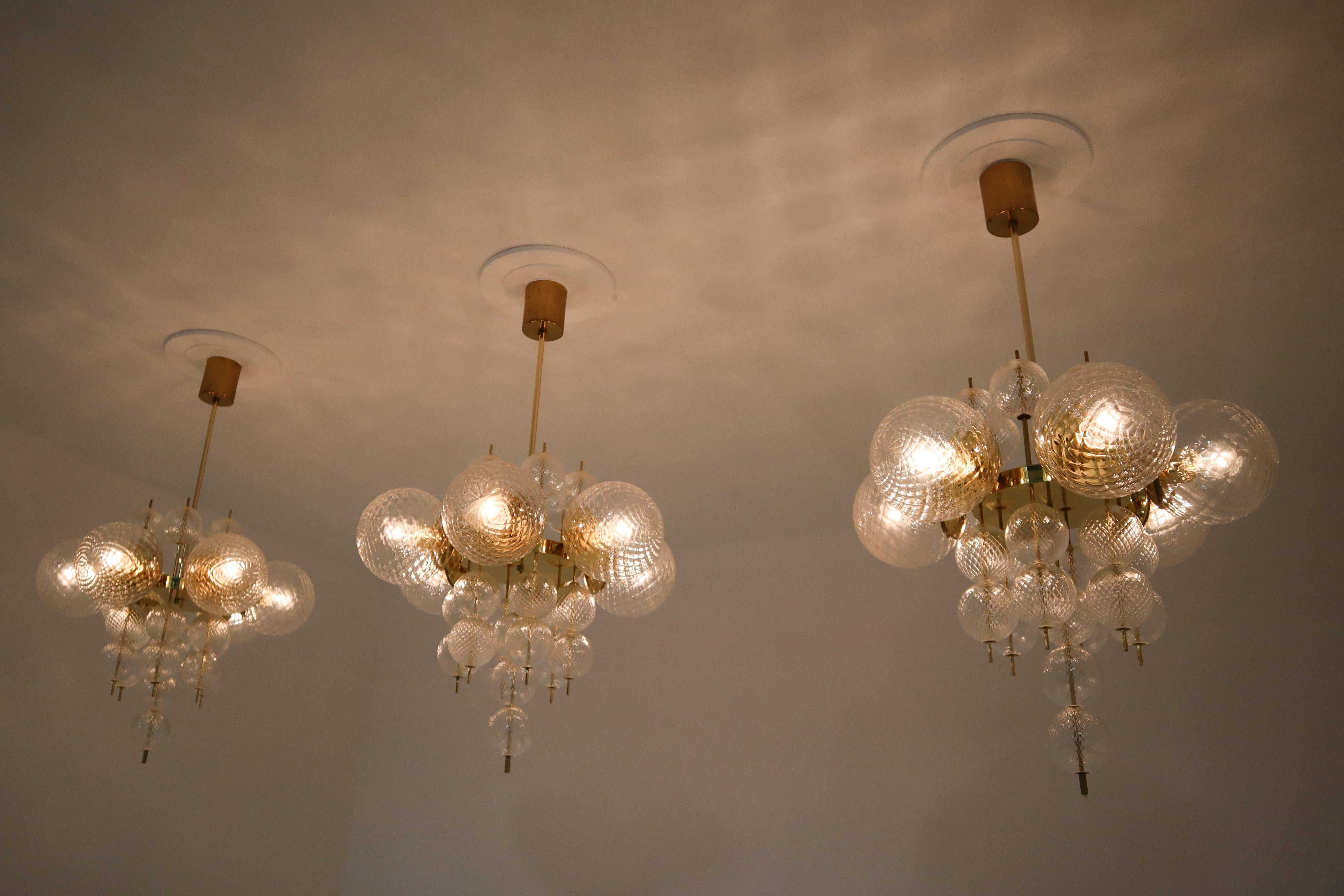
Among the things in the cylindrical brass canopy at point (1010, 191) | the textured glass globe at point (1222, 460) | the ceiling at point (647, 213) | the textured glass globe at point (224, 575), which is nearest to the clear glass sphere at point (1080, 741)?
the textured glass globe at point (1222, 460)

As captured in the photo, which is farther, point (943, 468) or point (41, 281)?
point (41, 281)

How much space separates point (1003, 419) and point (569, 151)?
3.09ft

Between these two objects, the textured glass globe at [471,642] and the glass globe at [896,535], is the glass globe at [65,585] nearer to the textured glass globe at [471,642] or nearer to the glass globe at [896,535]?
the textured glass globe at [471,642]

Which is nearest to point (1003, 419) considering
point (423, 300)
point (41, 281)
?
point (423, 300)

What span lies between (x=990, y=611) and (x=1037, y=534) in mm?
236

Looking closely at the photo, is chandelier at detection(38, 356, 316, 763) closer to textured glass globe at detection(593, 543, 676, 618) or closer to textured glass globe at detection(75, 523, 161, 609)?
textured glass globe at detection(75, 523, 161, 609)

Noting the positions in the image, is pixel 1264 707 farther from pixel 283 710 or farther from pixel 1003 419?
pixel 283 710

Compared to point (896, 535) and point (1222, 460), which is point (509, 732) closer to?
point (896, 535)

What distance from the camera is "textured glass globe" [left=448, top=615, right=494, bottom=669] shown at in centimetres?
201

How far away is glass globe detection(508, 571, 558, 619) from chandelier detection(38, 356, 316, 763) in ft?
2.09

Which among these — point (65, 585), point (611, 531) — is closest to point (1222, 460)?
point (611, 531)

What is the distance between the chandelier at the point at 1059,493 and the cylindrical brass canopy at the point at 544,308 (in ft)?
2.84

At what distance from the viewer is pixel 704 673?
405cm

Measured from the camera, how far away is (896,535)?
1.72 m
